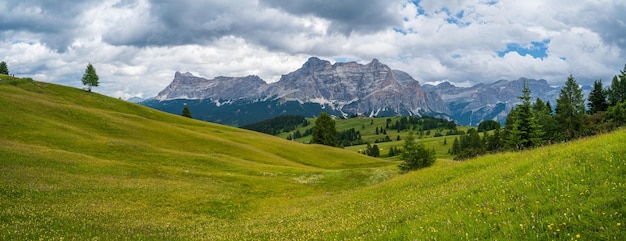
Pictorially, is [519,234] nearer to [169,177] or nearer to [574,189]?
[574,189]

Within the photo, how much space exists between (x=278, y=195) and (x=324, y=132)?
80409mm

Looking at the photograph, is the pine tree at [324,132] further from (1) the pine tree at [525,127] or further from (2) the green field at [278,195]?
(2) the green field at [278,195]

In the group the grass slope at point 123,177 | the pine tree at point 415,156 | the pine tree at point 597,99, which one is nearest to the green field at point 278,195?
the grass slope at point 123,177

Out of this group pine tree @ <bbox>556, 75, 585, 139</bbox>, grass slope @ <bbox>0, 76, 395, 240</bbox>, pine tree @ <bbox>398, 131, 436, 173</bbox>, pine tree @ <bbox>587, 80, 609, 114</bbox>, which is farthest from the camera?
pine tree @ <bbox>587, 80, 609, 114</bbox>

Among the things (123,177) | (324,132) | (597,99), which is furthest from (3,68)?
(597,99)

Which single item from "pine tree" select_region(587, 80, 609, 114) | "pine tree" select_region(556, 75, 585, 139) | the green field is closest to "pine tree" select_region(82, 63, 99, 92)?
the green field

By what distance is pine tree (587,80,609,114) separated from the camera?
120819 mm

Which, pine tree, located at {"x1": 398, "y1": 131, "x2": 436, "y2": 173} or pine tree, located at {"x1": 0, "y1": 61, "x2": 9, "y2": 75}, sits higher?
pine tree, located at {"x1": 0, "y1": 61, "x2": 9, "y2": 75}

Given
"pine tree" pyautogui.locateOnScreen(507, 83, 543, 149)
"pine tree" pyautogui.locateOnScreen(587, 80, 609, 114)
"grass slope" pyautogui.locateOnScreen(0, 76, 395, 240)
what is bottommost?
"grass slope" pyautogui.locateOnScreen(0, 76, 395, 240)

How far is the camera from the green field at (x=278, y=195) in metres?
10.9

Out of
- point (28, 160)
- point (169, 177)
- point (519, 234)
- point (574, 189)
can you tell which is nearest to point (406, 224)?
point (519, 234)

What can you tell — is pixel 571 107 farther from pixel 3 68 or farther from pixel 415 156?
pixel 3 68

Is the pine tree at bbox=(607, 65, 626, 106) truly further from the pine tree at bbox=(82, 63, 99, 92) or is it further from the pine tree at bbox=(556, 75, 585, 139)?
the pine tree at bbox=(82, 63, 99, 92)

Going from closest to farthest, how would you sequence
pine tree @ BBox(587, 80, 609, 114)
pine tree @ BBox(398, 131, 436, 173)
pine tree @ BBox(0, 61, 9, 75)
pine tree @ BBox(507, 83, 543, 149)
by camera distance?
pine tree @ BBox(398, 131, 436, 173) → pine tree @ BBox(507, 83, 543, 149) → pine tree @ BBox(587, 80, 609, 114) → pine tree @ BBox(0, 61, 9, 75)
